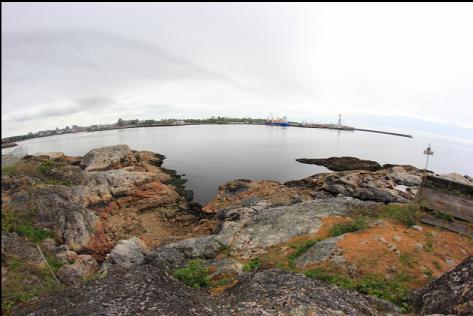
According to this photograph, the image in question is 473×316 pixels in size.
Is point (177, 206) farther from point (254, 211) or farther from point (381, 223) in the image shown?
point (381, 223)

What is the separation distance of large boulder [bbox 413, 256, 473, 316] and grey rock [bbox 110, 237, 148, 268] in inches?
564

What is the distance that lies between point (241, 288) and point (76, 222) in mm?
14016

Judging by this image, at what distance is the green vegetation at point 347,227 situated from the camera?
14891mm

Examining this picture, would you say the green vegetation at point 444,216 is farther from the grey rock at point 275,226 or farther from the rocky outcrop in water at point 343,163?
the rocky outcrop in water at point 343,163

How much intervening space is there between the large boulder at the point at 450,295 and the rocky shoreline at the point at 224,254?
0.16 feet

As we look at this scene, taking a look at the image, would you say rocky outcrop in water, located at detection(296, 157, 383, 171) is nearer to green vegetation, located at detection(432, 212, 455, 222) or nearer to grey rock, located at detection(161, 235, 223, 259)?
green vegetation, located at detection(432, 212, 455, 222)

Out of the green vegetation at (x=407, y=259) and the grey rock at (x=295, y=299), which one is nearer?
the grey rock at (x=295, y=299)

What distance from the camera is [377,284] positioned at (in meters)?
9.76

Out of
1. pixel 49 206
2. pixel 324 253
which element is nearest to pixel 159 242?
pixel 49 206

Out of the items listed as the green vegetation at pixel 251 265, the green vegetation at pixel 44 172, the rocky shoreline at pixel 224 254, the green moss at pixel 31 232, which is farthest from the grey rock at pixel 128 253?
the green vegetation at pixel 44 172

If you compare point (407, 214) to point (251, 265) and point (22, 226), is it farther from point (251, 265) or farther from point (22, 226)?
point (22, 226)

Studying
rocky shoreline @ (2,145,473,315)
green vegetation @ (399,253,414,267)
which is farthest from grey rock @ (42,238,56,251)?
green vegetation @ (399,253,414,267)

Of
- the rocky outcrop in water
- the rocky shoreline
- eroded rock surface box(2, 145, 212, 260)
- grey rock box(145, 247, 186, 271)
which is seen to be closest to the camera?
the rocky shoreline

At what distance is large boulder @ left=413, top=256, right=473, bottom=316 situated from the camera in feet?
23.5
